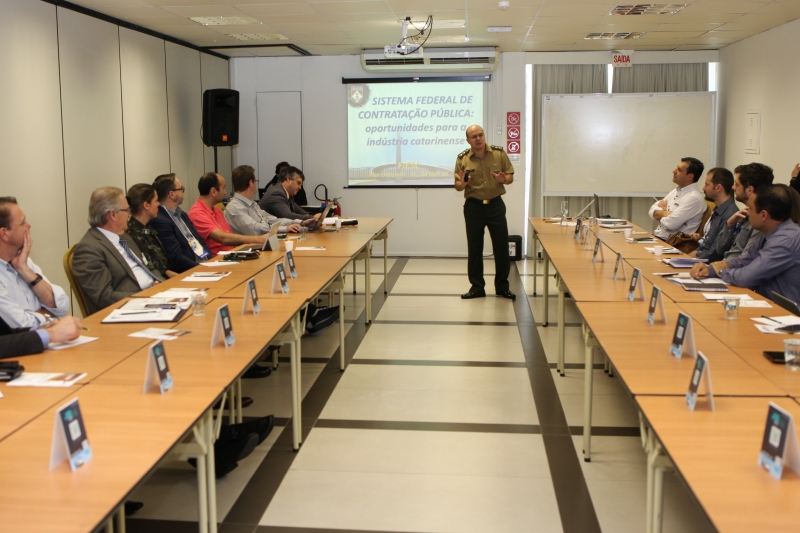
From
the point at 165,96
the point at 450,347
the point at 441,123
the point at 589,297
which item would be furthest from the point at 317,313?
the point at 441,123

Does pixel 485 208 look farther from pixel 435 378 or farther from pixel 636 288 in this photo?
pixel 636 288

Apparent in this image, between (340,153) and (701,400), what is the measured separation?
27.5 ft

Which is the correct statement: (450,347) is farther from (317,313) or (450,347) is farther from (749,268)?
(749,268)

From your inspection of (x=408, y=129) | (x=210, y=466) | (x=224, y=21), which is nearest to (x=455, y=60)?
(x=408, y=129)

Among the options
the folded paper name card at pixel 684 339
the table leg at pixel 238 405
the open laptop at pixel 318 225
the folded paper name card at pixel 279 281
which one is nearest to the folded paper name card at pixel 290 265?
the folded paper name card at pixel 279 281

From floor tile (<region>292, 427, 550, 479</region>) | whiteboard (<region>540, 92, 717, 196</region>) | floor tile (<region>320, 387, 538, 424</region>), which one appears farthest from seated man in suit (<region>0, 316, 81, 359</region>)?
whiteboard (<region>540, 92, 717, 196</region>)

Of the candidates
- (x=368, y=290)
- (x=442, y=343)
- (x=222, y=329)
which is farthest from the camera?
(x=368, y=290)

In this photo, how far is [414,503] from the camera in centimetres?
310

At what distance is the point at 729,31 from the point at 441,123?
3.73 m

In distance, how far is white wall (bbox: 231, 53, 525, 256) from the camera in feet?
33.1

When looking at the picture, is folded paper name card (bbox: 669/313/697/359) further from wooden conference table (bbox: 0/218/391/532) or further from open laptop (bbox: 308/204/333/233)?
open laptop (bbox: 308/204/333/233)

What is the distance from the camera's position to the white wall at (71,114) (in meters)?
5.64

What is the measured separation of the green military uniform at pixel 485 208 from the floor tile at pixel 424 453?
3.66 m

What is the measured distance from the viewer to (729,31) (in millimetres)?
8125
